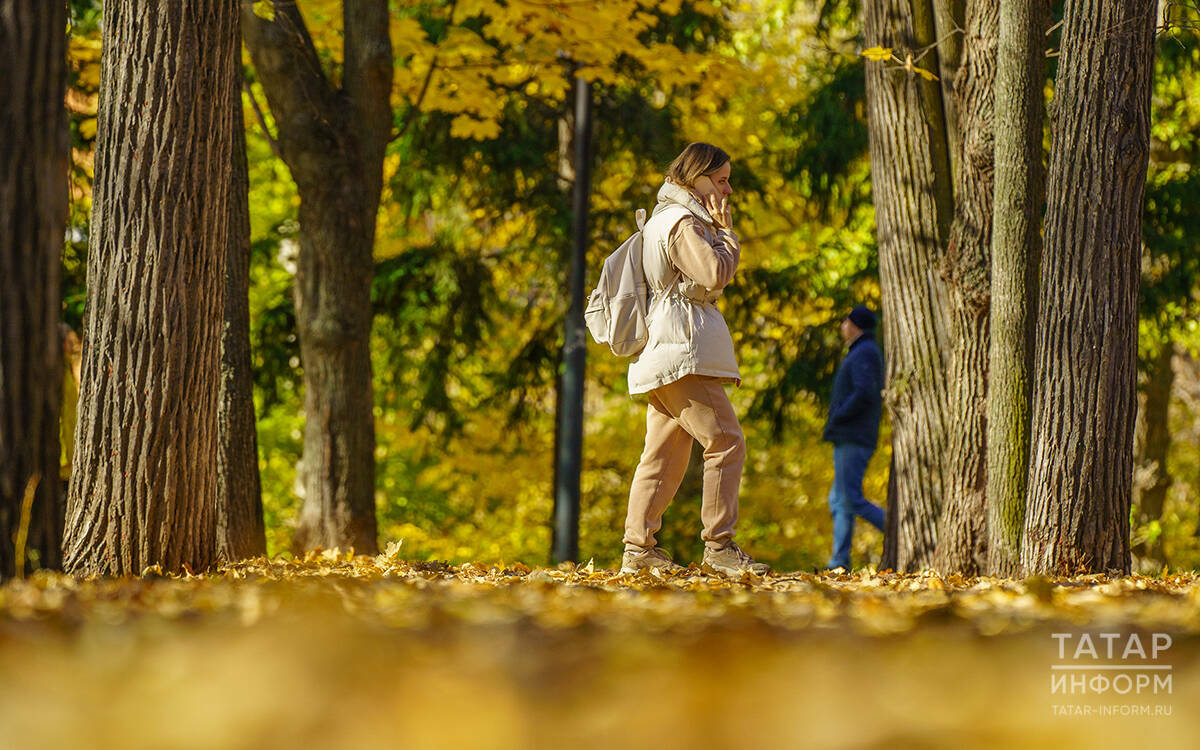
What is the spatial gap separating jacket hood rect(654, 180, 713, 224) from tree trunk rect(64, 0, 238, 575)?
2.04m

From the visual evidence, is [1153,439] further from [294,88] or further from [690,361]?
[690,361]

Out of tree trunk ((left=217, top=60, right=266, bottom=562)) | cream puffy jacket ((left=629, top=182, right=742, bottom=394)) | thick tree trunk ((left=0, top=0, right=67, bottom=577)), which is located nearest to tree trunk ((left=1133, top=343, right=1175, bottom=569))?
cream puffy jacket ((left=629, top=182, right=742, bottom=394))

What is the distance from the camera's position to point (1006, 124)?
607 cm

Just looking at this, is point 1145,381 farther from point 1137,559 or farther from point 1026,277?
point 1026,277

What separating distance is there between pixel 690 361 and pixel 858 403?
141 inches

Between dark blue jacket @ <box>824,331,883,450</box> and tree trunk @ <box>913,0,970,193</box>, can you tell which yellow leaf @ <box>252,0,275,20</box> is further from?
dark blue jacket @ <box>824,331,883,450</box>

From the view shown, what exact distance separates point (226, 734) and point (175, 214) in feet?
9.99

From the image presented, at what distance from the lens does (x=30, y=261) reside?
12.1 ft

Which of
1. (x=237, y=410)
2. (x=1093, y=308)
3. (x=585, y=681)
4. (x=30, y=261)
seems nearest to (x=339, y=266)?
(x=237, y=410)

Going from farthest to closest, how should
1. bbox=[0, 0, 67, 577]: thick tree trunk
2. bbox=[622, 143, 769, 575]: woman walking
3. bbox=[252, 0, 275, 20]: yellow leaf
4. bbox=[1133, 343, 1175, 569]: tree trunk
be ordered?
bbox=[1133, 343, 1175, 569]: tree trunk → bbox=[252, 0, 275, 20]: yellow leaf → bbox=[622, 143, 769, 575]: woman walking → bbox=[0, 0, 67, 577]: thick tree trunk

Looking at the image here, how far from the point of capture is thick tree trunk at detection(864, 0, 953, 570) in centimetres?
717

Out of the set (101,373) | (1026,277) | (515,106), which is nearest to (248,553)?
(101,373)

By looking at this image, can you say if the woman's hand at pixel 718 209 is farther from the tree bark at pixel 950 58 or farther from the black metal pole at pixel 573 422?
the black metal pole at pixel 573 422

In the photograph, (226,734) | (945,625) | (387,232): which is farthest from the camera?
(387,232)
